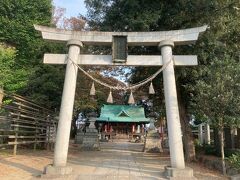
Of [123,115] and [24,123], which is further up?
[123,115]

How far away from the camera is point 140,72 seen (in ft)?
60.4

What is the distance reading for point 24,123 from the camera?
16.3m

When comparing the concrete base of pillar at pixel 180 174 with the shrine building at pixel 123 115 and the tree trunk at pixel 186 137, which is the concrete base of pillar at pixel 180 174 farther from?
the shrine building at pixel 123 115

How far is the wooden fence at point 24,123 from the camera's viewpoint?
560 inches

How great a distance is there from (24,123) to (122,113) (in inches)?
774

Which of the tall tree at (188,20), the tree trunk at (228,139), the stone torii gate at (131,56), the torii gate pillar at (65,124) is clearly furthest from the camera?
the tree trunk at (228,139)

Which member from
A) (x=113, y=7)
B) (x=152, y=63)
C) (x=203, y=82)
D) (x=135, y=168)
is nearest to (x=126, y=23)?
(x=113, y=7)

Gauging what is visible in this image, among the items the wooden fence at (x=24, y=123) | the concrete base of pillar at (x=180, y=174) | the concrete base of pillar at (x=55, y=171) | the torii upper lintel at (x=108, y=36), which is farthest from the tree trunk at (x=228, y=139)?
the wooden fence at (x=24, y=123)

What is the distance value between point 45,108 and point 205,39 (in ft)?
34.9

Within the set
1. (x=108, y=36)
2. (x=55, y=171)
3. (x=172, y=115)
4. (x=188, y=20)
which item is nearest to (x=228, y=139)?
(x=188, y=20)

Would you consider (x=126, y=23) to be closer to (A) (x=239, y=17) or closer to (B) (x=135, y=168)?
(A) (x=239, y=17)

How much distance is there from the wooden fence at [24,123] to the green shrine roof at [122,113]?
12.5 m

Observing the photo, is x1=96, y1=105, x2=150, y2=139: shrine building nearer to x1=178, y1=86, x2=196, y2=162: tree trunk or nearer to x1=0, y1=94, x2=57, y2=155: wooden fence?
x1=0, y1=94, x2=57, y2=155: wooden fence

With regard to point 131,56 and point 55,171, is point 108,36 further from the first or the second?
point 55,171
